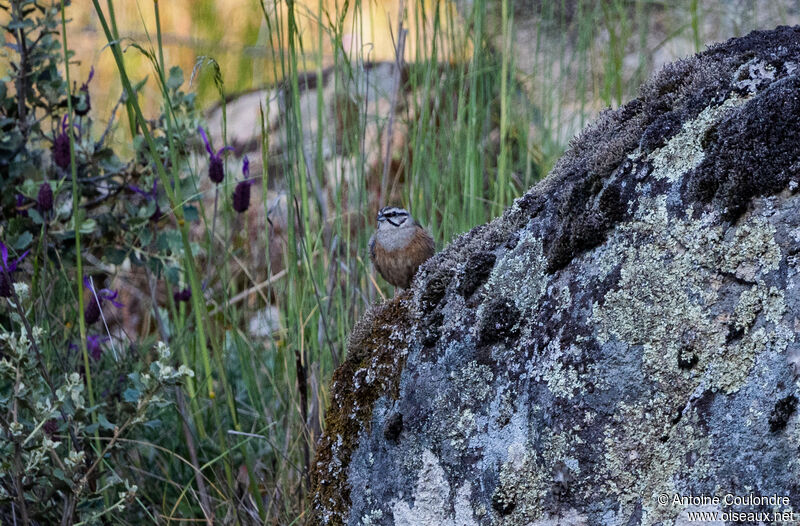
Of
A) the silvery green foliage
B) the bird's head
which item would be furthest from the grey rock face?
the bird's head

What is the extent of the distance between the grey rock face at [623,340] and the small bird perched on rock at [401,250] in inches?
24.4

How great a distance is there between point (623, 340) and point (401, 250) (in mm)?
1128

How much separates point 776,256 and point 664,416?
0.29 m

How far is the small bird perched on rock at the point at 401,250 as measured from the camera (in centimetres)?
236

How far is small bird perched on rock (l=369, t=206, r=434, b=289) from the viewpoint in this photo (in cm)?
236

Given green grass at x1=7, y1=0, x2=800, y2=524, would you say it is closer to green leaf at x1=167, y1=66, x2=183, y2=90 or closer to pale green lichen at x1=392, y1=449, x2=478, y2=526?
green leaf at x1=167, y1=66, x2=183, y2=90

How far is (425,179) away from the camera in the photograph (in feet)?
9.15

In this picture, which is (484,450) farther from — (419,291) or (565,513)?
(419,291)

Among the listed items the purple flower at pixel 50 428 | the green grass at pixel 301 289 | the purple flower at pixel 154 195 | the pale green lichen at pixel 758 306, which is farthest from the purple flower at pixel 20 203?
the pale green lichen at pixel 758 306

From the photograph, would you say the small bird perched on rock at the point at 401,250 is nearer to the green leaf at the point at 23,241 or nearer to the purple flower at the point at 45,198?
the purple flower at the point at 45,198

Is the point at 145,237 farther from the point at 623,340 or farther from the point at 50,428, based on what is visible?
the point at 623,340

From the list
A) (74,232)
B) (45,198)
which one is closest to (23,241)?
(74,232)

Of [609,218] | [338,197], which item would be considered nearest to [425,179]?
[338,197]

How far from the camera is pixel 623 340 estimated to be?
132 centimetres
